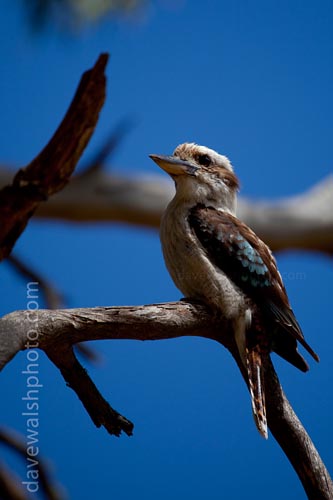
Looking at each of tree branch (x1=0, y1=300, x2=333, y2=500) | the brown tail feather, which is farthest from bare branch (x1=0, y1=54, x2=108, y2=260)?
the brown tail feather

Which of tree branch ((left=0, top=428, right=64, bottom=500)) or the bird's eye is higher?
the bird's eye

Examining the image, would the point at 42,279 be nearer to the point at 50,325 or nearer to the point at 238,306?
the point at 238,306

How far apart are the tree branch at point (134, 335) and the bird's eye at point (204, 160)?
490 millimetres

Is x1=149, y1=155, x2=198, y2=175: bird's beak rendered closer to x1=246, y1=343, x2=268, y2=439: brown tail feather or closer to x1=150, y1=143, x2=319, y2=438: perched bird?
x1=150, y1=143, x2=319, y2=438: perched bird

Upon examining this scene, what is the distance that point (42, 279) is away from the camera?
3227mm

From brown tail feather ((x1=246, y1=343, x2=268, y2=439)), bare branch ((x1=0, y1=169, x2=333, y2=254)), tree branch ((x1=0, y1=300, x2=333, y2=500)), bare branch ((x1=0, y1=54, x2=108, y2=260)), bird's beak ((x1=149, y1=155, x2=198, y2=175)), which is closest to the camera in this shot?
tree branch ((x1=0, y1=300, x2=333, y2=500))

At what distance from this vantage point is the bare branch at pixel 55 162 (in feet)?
6.52

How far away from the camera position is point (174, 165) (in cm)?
220

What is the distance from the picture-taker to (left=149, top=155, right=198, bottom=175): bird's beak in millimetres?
2188

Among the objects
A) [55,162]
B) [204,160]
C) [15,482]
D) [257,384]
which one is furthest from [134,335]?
[15,482]

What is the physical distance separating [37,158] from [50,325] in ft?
2.03

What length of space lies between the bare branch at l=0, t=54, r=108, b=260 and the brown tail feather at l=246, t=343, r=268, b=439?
0.73 metres

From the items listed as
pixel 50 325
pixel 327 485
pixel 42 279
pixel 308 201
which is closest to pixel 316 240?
pixel 308 201

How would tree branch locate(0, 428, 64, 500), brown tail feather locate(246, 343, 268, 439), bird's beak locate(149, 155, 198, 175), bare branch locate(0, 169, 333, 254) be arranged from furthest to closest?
1. bare branch locate(0, 169, 333, 254)
2. tree branch locate(0, 428, 64, 500)
3. bird's beak locate(149, 155, 198, 175)
4. brown tail feather locate(246, 343, 268, 439)
